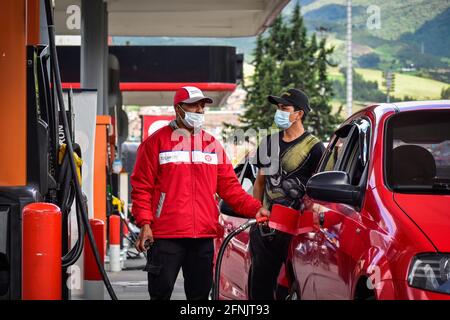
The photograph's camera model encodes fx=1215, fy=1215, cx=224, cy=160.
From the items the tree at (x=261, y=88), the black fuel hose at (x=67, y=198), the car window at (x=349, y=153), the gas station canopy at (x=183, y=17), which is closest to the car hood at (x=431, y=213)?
the car window at (x=349, y=153)

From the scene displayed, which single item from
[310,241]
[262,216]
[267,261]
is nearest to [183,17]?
[267,261]

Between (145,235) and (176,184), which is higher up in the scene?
(176,184)

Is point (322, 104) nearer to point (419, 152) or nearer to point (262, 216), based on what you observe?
point (262, 216)

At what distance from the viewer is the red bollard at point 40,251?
6438 mm

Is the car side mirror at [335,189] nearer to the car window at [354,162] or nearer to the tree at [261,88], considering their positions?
the car window at [354,162]

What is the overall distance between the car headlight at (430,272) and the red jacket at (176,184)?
8.36ft

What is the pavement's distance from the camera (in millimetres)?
14687

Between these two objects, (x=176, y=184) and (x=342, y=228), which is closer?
(x=342, y=228)

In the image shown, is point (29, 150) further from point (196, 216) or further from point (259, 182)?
point (259, 182)

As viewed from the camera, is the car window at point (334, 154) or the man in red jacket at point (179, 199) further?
the man in red jacket at point (179, 199)

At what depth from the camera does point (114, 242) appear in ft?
59.9

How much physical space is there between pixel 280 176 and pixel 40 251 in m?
3.47

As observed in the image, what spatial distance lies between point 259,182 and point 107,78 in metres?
12.9

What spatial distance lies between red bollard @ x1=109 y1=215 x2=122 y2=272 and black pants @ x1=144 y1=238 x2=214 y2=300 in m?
9.45
